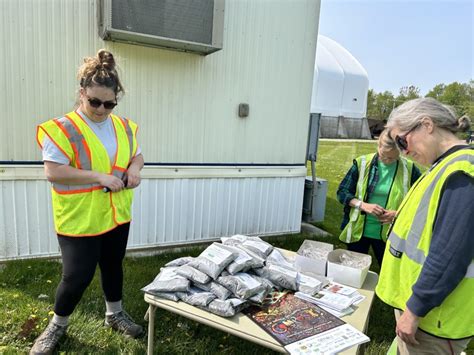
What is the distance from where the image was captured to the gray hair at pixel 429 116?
4.88ft

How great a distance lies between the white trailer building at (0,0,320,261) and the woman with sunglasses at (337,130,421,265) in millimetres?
1730

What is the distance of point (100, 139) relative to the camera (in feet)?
7.23

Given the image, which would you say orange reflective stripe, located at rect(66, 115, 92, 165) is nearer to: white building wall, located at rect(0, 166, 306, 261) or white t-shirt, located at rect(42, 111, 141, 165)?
white t-shirt, located at rect(42, 111, 141, 165)

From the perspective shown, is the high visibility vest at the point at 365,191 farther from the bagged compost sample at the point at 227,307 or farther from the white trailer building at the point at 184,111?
the white trailer building at the point at 184,111

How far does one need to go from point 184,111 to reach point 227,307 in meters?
2.61

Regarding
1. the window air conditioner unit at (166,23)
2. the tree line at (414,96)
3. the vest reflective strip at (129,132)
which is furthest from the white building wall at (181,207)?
the tree line at (414,96)

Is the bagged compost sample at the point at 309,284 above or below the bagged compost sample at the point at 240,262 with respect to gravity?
below

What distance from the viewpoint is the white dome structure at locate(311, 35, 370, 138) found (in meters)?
34.5

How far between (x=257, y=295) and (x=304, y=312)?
0.29m

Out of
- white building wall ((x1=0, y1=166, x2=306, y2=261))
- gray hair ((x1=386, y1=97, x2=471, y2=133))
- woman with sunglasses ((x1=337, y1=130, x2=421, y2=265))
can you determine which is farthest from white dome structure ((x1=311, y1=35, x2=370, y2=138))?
gray hair ((x1=386, y1=97, x2=471, y2=133))

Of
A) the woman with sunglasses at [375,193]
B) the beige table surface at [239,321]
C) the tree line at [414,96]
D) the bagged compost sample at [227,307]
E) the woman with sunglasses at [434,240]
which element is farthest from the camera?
the tree line at [414,96]

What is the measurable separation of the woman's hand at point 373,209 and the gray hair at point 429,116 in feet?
4.31

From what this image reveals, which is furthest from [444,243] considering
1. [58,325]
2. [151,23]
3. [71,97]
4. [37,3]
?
[37,3]

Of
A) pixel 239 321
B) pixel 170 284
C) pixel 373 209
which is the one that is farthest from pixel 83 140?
pixel 373 209
